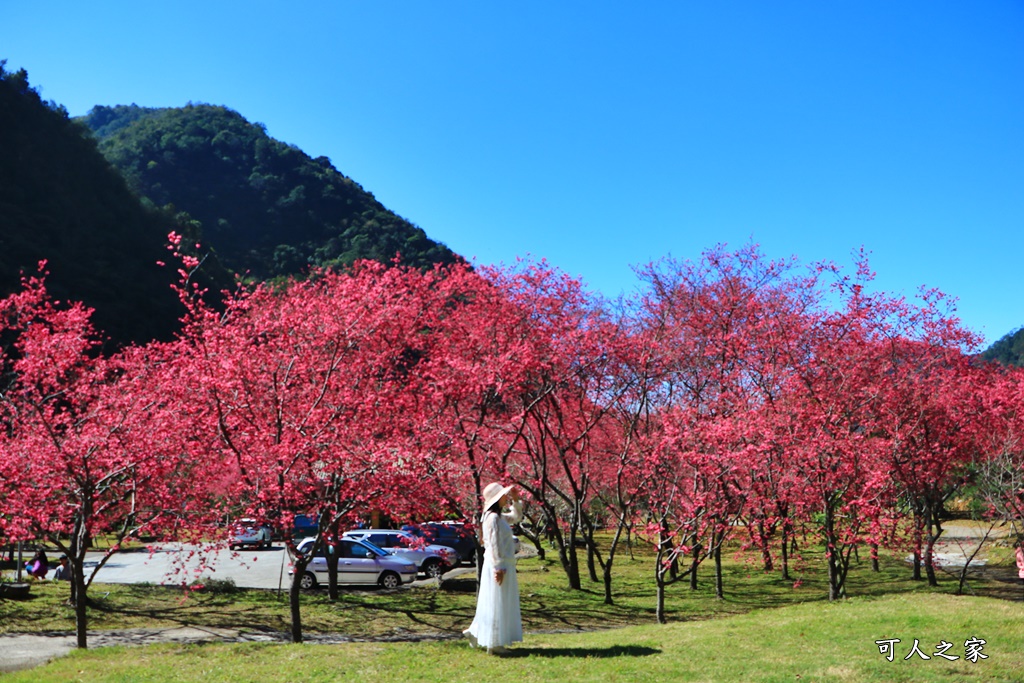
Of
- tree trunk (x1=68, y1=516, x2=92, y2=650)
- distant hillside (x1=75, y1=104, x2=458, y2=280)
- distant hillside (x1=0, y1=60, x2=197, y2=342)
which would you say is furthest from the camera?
distant hillside (x1=75, y1=104, x2=458, y2=280)

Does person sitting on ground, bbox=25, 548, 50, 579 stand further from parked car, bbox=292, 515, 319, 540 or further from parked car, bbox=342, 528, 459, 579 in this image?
parked car, bbox=342, 528, 459, 579

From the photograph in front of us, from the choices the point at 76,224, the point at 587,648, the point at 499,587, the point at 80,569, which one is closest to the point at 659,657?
the point at 587,648

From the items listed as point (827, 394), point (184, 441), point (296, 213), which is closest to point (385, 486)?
point (184, 441)

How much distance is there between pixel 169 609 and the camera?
52.1ft

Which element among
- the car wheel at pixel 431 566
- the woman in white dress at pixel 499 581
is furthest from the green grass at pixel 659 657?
the car wheel at pixel 431 566

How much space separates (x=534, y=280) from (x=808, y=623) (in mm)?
10046

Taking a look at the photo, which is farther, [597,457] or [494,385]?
[597,457]

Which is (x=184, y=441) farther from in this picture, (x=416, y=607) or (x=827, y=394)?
(x=827, y=394)

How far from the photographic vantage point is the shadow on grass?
8.37m

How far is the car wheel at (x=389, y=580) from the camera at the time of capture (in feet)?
67.8

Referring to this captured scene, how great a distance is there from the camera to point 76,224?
1866 inches

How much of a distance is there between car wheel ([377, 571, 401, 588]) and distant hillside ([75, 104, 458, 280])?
26204 millimetres

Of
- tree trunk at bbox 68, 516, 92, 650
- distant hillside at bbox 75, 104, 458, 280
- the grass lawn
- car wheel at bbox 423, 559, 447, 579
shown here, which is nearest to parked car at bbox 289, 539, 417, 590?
car wheel at bbox 423, 559, 447, 579

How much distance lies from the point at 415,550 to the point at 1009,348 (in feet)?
216
